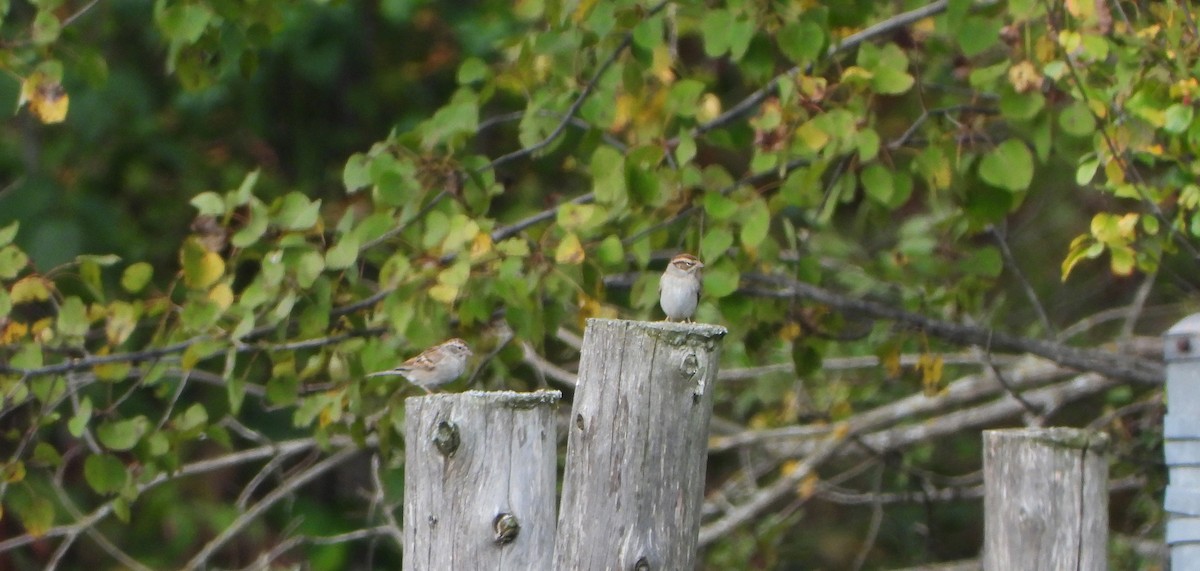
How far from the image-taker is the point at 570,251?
15.2ft

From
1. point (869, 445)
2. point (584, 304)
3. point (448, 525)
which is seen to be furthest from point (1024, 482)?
point (869, 445)

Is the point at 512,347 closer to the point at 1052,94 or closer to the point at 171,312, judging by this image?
the point at 171,312

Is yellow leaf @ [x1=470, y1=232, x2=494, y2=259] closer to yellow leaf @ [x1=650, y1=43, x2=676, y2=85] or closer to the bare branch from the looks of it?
yellow leaf @ [x1=650, y1=43, x2=676, y2=85]

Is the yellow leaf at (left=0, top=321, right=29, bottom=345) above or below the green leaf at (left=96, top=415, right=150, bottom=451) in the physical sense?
above

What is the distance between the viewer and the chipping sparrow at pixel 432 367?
15.9 feet

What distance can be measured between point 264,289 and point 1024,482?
8.36 ft

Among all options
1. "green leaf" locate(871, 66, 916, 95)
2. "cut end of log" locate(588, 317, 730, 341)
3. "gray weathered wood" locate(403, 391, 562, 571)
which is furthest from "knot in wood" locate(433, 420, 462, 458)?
"green leaf" locate(871, 66, 916, 95)

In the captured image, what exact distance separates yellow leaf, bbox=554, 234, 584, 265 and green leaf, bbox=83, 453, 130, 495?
5.52ft

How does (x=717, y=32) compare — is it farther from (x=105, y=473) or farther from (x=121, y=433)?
(x=105, y=473)

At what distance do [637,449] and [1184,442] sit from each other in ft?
5.28

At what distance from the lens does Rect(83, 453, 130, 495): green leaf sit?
199 inches

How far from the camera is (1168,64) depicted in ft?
14.3

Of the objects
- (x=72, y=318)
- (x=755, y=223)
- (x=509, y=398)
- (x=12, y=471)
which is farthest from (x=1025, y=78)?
Answer: (x=12, y=471)

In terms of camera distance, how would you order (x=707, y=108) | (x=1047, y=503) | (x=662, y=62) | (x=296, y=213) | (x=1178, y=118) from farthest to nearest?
(x=707, y=108) < (x=662, y=62) < (x=296, y=213) < (x=1178, y=118) < (x=1047, y=503)
